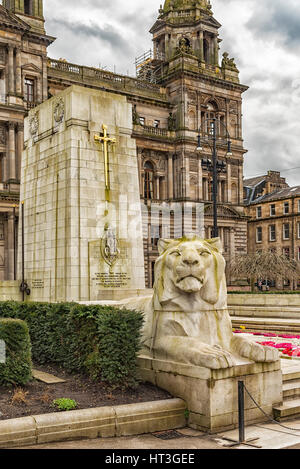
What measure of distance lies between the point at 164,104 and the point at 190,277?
59.2 meters

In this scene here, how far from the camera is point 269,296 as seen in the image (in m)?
27.3

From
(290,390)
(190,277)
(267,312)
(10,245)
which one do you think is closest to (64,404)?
(190,277)

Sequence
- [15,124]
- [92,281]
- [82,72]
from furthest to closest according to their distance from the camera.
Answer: [82,72] < [15,124] < [92,281]

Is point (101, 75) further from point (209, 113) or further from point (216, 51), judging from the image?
point (216, 51)

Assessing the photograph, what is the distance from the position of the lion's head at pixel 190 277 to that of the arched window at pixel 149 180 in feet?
177

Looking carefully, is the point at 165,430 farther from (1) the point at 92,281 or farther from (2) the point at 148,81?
(2) the point at 148,81

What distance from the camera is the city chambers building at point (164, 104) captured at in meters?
50.2

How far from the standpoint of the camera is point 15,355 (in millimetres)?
9703

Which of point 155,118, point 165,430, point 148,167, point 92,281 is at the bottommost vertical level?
point 165,430

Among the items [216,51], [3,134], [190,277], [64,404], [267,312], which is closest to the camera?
[64,404]

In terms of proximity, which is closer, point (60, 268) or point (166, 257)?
point (166, 257)

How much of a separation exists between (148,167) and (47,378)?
5499 centimetres

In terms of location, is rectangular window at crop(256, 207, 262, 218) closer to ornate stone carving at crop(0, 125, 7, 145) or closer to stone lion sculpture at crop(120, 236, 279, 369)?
ornate stone carving at crop(0, 125, 7, 145)

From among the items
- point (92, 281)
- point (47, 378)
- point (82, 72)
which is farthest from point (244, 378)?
point (82, 72)
